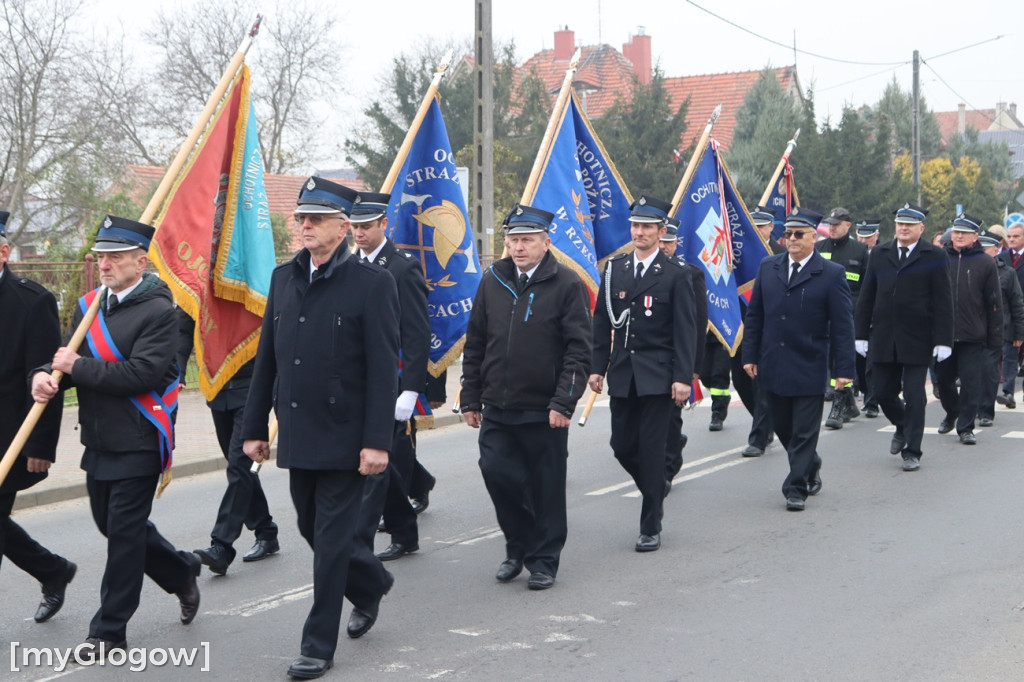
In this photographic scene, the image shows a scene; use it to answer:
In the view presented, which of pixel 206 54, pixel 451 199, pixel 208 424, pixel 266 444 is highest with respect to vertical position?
pixel 206 54

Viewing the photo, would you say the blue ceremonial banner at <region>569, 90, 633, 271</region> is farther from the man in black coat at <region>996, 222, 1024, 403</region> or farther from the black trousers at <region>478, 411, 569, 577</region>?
the man in black coat at <region>996, 222, 1024, 403</region>

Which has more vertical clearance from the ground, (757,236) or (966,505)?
(757,236)

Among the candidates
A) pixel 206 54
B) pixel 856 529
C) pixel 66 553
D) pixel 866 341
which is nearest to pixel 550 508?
pixel 856 529

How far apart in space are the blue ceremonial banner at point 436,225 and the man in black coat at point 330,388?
3.35 metres

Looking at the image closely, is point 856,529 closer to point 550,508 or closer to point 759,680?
point 550,508

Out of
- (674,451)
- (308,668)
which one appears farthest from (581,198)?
(308,668)

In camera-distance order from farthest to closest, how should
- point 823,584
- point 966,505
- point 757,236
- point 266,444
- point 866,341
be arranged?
1. point 757,236
2. point 866,341
3. point 966,505
4. point 823,584
5. point 266,444

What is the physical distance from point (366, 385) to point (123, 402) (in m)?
1.14

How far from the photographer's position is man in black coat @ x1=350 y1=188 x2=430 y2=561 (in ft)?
21.8

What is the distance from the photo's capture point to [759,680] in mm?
5230

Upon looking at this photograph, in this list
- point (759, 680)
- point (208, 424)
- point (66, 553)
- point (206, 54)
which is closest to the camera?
point (759, 680)

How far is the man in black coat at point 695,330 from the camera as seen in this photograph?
8.48m

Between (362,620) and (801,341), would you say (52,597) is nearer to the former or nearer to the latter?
(362,620)

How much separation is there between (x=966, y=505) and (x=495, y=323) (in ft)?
13.3
